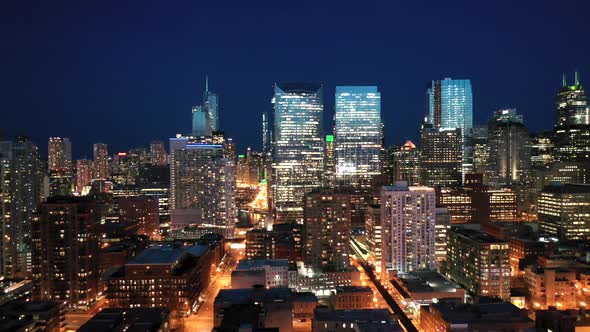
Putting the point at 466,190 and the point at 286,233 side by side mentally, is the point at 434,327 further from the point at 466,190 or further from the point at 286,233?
the point at 466,190

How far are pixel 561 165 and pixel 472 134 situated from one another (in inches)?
1800

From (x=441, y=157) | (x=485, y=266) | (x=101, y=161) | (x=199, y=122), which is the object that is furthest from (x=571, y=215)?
(x=101, y=161)

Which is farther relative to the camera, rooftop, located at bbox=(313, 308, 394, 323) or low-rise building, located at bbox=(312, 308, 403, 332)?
rooftop, located at bbox=(313, 308, 394, 323)

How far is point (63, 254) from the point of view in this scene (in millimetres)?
50469

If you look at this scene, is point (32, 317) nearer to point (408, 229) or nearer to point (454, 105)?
point (408, 229)

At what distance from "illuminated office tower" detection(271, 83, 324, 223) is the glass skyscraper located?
130 feet

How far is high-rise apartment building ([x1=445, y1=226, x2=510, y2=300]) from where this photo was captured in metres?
51.3

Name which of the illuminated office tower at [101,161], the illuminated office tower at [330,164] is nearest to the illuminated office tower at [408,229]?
the illuminated office tower at [330,164]

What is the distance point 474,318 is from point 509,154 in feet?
286

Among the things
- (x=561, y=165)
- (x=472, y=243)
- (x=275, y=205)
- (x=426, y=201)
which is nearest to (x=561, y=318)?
(x=472, y=243)

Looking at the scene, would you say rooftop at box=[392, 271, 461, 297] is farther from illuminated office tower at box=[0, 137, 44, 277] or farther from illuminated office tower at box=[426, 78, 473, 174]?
illuminated office tower at box=[426, 78, 473, 174]

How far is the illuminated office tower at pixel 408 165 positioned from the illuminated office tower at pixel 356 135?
5920mm

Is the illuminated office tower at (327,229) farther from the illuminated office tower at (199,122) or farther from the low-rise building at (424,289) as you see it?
the illuminated office tower at (199,122)

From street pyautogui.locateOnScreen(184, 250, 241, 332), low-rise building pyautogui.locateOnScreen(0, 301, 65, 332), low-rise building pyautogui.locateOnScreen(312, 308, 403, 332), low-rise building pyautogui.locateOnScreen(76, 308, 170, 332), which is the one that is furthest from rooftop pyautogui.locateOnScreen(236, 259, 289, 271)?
low-rise building pyautogui.locateOnScreen(0, 301, 65, 332)
